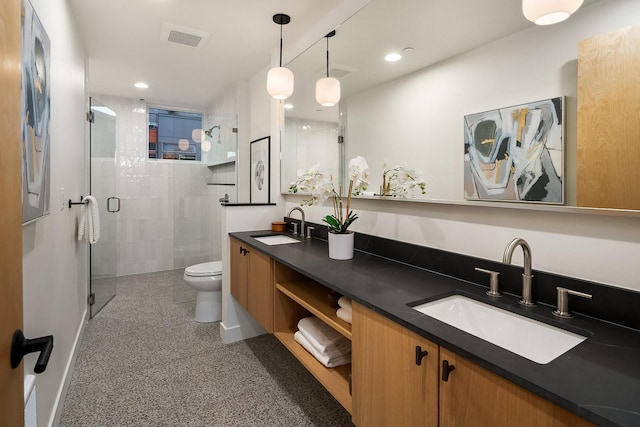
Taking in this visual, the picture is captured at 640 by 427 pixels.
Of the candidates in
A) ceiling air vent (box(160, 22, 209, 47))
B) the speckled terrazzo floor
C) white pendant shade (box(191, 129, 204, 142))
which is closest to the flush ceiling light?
the speckled terrazzo floor

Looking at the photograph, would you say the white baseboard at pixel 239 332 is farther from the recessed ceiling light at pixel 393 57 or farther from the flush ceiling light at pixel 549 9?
the flush ceiling light at pixel 549 9

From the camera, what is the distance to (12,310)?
0.67m

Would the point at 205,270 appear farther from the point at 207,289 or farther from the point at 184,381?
the point at 184,381

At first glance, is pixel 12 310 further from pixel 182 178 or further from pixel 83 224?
pixel 182 178

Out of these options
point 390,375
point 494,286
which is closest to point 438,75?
point 494,286

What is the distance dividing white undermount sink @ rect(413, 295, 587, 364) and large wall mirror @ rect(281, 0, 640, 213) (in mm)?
439

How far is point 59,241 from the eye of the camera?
6.16 ft

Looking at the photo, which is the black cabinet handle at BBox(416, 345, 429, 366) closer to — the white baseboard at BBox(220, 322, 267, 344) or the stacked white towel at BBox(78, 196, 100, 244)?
the white baseboard at BBox(220, 322, 267, 344)

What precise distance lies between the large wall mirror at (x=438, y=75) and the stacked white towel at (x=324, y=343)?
849 mm

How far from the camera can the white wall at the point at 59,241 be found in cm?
Answer: 137

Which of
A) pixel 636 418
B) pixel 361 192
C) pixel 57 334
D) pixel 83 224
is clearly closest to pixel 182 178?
pixel 83 224

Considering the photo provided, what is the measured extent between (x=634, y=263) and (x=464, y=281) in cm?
56

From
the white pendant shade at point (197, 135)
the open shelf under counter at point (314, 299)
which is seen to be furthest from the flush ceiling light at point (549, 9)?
the white pendant shade at point (197, 135)

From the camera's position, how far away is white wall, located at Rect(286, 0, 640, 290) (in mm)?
1011
